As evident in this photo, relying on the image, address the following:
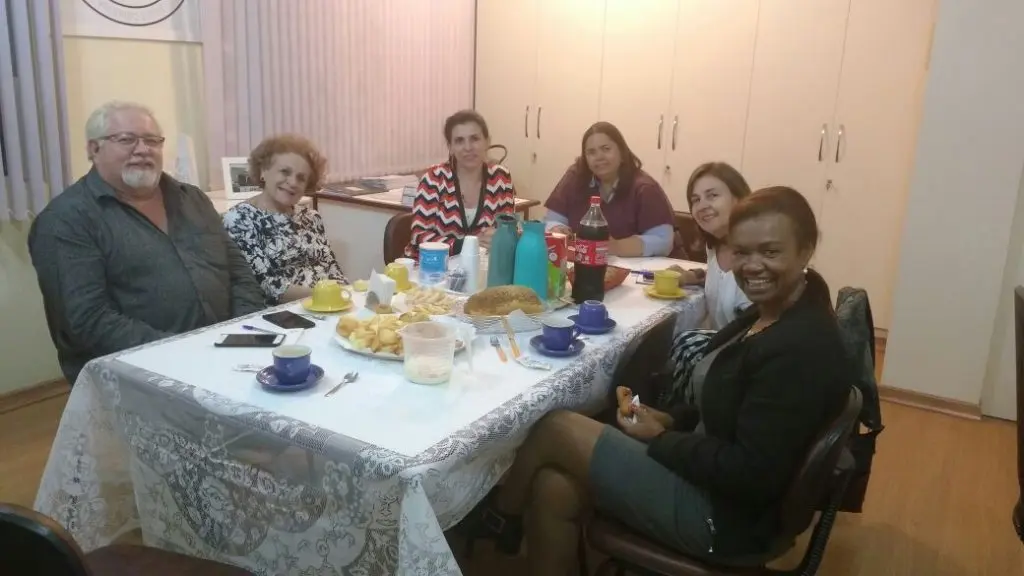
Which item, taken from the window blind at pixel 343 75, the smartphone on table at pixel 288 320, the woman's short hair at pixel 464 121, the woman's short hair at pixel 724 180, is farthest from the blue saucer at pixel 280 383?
the window blind at pixel 343 75

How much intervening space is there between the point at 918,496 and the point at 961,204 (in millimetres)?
1192

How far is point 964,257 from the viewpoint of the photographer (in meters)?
3.19

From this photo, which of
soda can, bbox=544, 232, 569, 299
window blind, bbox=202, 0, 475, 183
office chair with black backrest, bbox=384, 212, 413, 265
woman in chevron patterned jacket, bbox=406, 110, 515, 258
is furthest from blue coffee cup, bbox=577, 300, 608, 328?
window blind, bbox=202, 0, 475, 183

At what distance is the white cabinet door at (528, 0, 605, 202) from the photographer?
4543mm

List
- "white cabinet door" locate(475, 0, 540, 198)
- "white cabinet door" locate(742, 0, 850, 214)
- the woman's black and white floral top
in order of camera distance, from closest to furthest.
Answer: the woman's black and white floral top
"white cabinet door" locate(742, 0, 850, 214)
"white cabinet door" locate(475, 0, 540, 198)

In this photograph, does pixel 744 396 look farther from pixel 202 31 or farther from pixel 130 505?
pixel 202 31

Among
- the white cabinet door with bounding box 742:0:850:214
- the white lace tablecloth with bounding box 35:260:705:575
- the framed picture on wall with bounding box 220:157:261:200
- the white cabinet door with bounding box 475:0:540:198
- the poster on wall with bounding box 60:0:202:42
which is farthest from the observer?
the white cabinet door with bounding box 475:0:540:198

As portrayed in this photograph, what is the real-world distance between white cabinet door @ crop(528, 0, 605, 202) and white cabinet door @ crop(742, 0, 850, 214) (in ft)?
2.98

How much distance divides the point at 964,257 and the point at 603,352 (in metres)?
2.07

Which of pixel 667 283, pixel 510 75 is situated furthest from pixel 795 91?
pixel 667 283

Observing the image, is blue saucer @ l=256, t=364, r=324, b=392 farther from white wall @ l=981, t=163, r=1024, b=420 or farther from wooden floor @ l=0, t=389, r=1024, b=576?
white wall @ l=981, t=163, r=1024, b=420

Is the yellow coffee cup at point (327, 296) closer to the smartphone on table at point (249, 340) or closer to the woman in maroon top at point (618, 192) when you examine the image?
the smartphone on table at point (249, 340)

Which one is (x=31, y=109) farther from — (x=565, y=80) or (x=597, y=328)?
(x=565, y=80)

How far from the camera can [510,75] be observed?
16.0ft
